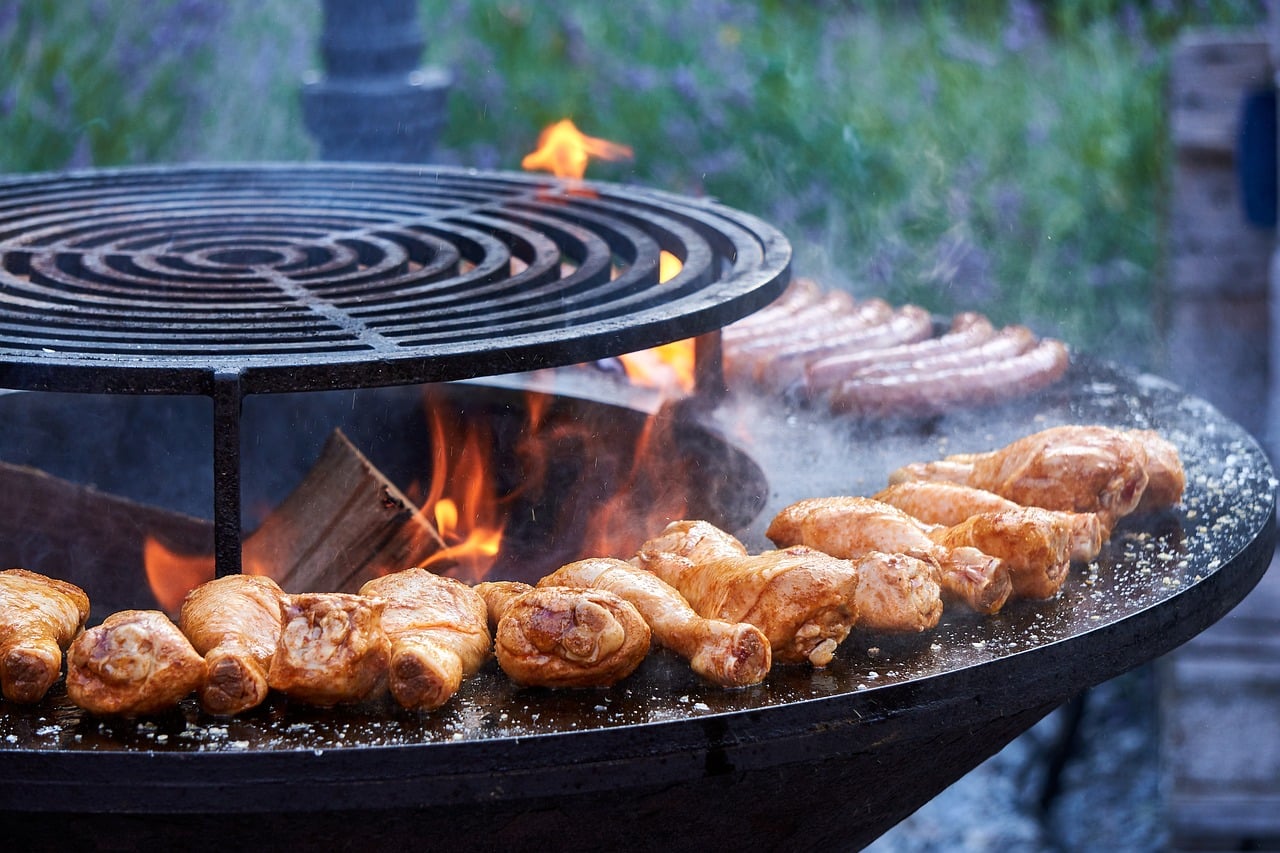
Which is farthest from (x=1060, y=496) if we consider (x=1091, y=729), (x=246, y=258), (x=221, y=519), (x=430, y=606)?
(x=1091, y=729)

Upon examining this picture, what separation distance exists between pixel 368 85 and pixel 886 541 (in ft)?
12.4

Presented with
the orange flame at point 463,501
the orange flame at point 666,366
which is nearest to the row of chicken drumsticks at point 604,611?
the orange flame at point 463,501

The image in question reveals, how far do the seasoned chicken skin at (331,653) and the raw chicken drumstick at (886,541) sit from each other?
0.75 m

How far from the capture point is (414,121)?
544 centimetres

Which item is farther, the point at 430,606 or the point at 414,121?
the point at 414,121

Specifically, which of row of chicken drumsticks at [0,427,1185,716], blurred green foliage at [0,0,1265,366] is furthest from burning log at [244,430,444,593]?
blurred green foliage at [0,0,1265,366]

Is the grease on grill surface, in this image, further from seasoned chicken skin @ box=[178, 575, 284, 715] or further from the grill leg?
the grill leg

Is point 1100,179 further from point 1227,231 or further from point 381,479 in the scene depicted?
point 381,479

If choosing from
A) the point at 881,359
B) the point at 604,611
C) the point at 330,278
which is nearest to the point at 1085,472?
the point at 881,359

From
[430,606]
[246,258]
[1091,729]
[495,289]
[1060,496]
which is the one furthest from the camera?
[1091,729]

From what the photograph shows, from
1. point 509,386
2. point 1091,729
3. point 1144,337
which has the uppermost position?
point 509,386

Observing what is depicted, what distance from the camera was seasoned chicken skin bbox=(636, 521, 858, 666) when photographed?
6.21 feet

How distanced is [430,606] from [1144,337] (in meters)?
4.85

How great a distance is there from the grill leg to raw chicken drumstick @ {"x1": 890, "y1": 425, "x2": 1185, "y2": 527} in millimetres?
1241
